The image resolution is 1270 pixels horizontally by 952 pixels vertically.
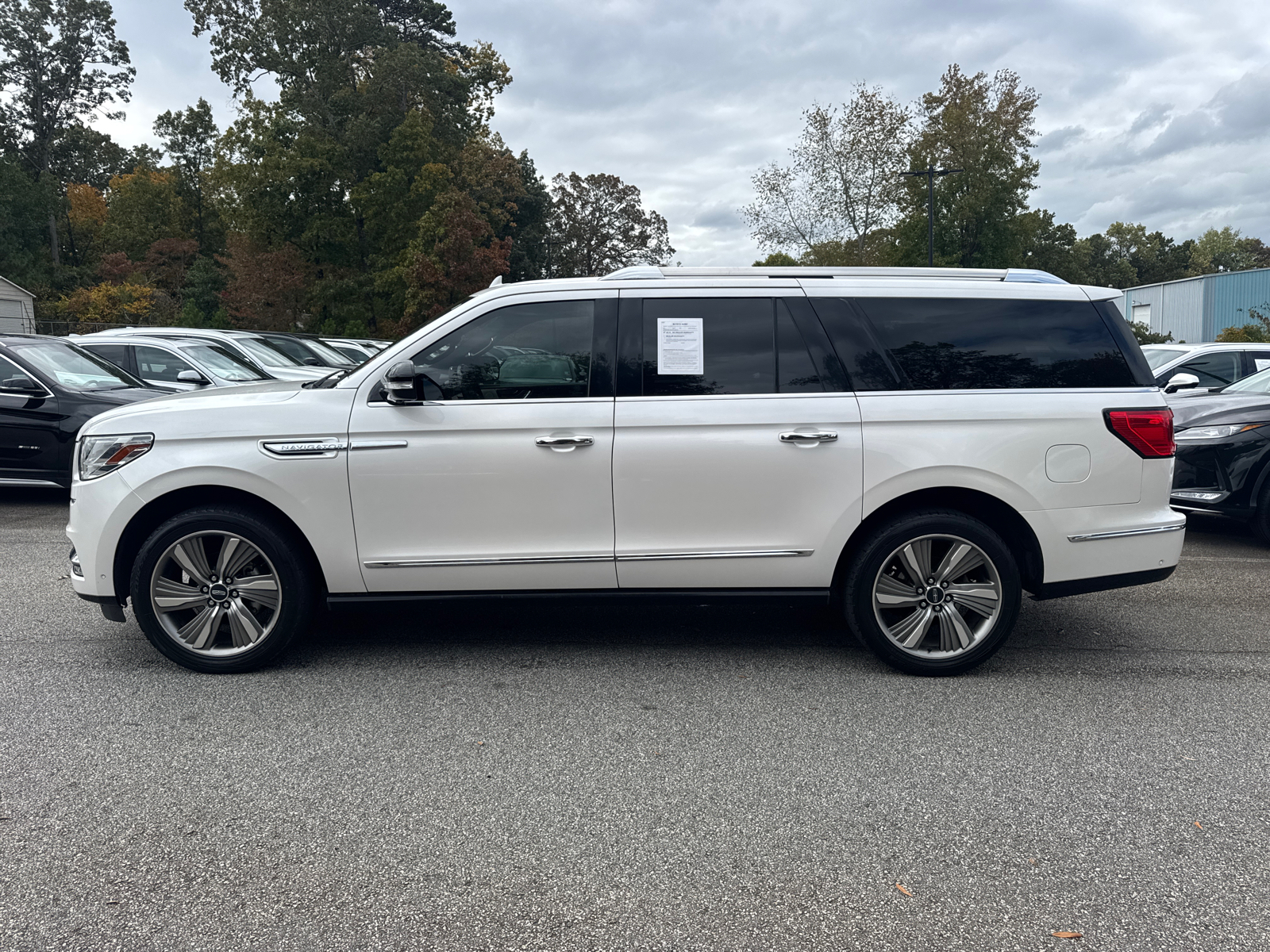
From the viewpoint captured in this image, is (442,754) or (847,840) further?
(442,754)

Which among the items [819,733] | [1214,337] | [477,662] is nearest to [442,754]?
[477,662]

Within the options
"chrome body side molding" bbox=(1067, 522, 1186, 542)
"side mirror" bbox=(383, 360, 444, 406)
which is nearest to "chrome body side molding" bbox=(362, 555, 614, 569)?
"side mirror" bbox=(383, 360, 444, 406)

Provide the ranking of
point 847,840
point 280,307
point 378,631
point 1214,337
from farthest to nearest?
point 1214,337
point 280,307
point 378,631
point 847,840

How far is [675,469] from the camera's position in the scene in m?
4.51

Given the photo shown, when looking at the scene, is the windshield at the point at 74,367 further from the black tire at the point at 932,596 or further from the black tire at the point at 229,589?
the black tire at the point at 932,596

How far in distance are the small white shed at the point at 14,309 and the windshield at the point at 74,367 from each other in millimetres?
45466

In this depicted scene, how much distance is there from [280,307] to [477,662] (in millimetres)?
39322

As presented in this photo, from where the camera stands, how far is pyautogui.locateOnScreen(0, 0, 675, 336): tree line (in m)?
39.6

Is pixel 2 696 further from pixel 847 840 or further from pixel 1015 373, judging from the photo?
pixel 1015 373

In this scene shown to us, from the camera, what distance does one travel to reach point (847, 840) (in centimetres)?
308

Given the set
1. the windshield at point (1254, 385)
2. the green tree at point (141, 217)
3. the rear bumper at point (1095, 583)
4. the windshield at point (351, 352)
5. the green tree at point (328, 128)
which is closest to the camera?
the rear bumper at point (1095, 583)

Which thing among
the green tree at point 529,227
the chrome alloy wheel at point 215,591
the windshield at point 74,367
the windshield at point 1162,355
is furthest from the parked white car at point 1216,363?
the green tree at point 529,227

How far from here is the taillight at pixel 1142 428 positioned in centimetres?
458

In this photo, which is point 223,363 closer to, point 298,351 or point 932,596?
point 298,351
